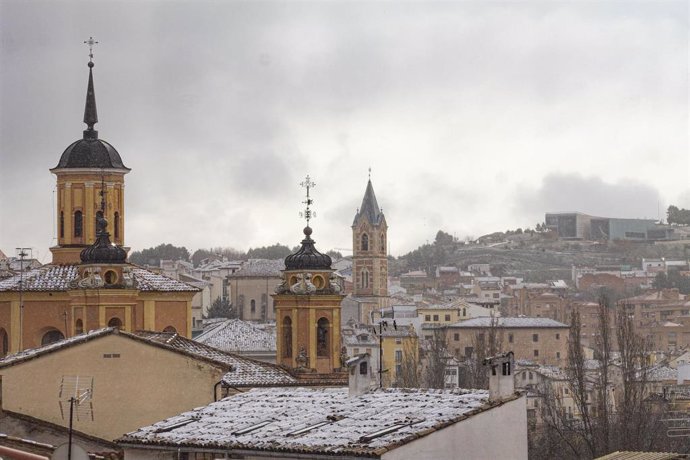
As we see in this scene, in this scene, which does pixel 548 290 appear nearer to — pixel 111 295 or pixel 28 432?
pixel 111 295

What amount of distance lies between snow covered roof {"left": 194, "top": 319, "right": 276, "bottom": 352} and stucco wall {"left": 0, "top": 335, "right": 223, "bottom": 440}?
37.8 m

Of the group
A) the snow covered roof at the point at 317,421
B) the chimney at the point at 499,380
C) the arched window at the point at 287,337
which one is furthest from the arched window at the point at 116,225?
the chimney at the point at 499,380

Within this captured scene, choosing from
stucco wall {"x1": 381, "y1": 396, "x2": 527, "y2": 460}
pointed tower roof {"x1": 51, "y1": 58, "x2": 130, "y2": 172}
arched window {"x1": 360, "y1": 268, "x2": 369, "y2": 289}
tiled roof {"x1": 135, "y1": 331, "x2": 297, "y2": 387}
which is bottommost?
stucco wall {"x1": 381, "y1": 396, "x2": 527, "y2": 460}

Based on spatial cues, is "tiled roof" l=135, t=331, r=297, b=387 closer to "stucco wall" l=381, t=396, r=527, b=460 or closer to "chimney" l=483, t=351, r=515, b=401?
"chimney" l=483, t=351, r=515, b=401

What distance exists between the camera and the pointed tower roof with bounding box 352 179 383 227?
16838 cm

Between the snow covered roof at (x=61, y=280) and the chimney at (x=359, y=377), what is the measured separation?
19.8 m

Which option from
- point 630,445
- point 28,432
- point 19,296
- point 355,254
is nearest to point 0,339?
point 19,296

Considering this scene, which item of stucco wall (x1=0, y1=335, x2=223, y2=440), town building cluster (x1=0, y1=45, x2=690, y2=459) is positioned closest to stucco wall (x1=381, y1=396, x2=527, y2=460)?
town building cluster (x1=0, y1=45, x2=690, y2=459)

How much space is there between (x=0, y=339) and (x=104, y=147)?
5556 millimetres

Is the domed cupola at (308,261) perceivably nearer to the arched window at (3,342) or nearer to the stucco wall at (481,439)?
the arched window at (3,342)

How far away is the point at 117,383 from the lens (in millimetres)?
29828

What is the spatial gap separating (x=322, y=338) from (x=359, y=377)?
2018 cm

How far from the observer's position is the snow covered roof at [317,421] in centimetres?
2284

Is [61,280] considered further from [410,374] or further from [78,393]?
[410,374]
